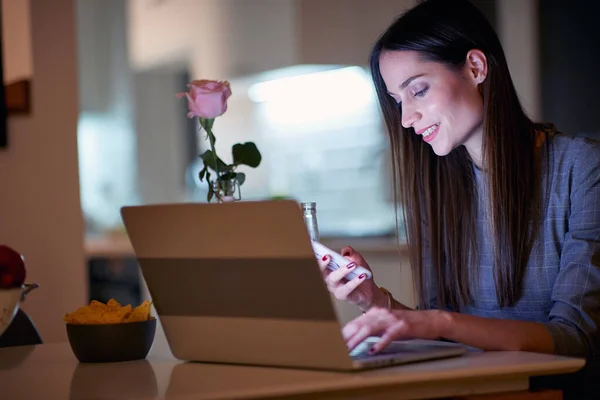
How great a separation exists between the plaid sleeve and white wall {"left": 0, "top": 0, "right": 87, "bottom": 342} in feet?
5.11

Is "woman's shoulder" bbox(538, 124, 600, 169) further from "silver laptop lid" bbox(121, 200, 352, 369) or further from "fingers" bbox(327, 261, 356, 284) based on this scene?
"silver laptop lid" bbox(121, 200, 352, 369)

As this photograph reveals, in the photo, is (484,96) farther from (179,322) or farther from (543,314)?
(179,322)

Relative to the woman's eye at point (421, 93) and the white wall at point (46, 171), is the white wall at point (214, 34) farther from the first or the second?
the woman's eye at point (421, 93)

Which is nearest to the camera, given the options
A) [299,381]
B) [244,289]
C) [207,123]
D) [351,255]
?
[299,381]

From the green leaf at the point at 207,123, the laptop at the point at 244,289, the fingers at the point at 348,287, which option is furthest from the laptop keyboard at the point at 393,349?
the green leaf at the point at 207,123

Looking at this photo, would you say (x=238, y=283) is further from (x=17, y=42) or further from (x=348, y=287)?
(x=17, y=42)

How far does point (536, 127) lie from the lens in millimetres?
1749

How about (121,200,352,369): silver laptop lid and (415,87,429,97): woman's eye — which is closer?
(121,200,352,369): silver laptop lid

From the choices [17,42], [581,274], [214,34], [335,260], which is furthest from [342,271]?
[214,34]

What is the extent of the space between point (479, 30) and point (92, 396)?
3.36 ft

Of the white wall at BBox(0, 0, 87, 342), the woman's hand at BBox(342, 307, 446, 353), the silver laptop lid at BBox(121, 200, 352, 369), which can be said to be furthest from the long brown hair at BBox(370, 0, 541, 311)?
the white wall at BBox(0, 0, 87, 342)

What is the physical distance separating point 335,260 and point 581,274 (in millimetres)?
408

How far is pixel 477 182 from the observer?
183 cm

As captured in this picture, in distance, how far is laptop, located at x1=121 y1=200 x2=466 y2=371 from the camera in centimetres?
113
